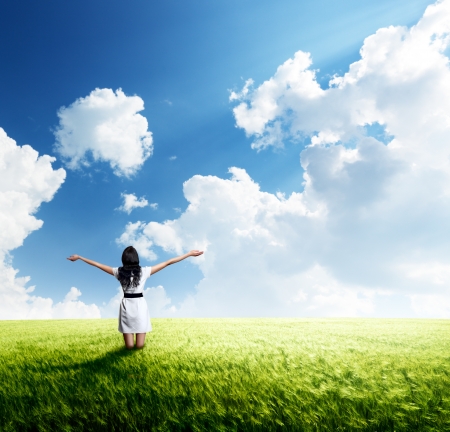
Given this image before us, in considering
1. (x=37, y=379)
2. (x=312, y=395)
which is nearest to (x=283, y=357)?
(x=312, y=395)

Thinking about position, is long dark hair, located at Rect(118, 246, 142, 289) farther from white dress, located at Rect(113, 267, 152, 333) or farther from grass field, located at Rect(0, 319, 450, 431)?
grass field, located at Rect(0, 319, 450, 431)

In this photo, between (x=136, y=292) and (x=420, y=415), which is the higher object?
(x=136, y=292)

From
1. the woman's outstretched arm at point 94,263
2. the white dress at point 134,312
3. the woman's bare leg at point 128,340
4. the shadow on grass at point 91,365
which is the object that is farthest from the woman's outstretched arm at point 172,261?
the shadow on grass at point 91,365

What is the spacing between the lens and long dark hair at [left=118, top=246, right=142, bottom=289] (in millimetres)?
8531

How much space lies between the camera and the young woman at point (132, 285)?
28.0ft

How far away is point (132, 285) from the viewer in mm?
8617

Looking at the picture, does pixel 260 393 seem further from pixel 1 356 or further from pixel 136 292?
pixel 1 356

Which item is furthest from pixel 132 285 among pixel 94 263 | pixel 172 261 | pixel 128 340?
pixel 128 340

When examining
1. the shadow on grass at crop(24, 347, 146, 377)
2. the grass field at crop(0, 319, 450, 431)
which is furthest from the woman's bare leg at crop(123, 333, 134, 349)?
the grass field at crop(0, 319, 450, 431)

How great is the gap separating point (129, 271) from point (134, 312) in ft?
3.58

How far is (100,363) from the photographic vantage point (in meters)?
7.00

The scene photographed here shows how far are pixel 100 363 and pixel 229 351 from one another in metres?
3.00

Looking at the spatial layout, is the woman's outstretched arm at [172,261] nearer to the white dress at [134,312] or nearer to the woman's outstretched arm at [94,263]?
the white dress at [134,312]

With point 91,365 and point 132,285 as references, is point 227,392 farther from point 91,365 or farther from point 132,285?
point 132,285
